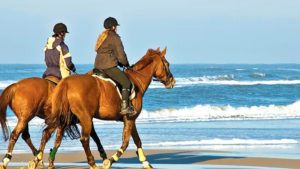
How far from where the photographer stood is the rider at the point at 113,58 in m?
→ 11.6

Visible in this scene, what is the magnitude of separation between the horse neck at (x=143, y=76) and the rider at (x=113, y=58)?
355 mm

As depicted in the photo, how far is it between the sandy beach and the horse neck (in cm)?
120

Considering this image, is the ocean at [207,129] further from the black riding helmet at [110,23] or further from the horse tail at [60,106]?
the horse tail at [60,106]

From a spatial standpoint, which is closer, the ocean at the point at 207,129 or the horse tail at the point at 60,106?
the horse tail at the point at 60,106

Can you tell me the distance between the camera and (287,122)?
74.7 ft

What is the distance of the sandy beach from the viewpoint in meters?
12.4

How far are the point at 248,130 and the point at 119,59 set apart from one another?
841 cm

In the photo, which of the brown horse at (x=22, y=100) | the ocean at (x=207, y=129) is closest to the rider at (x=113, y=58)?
the brown horse at (x=22, y=100)

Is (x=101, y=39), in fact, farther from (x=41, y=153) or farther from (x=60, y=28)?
(x=41, y=153)

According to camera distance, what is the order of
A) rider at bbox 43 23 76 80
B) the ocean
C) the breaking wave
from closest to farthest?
1. rider at bbox 43 23 76 80
2. the ocean
3. the breaking wave

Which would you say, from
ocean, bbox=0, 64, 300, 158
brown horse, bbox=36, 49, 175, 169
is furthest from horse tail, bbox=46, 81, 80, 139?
ocean, bbox=0, 64, 300, 158

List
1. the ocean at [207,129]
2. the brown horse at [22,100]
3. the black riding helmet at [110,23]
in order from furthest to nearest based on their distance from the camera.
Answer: the ocean at [207,129] → the black riding helmet at [110,23] → the brown horse at [22,100]

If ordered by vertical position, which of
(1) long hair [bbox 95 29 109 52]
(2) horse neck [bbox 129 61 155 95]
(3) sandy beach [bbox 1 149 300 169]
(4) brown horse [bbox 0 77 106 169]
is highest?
(1) long hair [bbox 95 29 109 52]

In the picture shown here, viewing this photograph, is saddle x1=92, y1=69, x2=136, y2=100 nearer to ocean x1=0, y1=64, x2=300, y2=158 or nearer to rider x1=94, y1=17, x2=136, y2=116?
rider x1=94, y1=17, x2=136, y2=116
